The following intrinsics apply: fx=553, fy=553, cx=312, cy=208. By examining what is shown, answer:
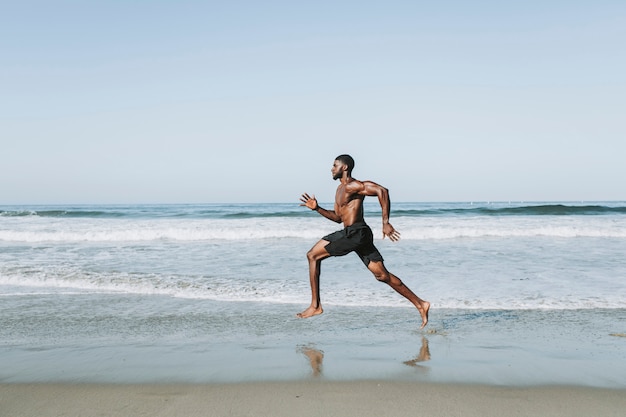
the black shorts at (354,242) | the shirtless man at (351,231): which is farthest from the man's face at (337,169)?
the black shorts at (354,242)

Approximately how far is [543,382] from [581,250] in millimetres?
11524

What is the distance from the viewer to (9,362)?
15.4 ft

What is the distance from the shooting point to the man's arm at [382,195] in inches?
221

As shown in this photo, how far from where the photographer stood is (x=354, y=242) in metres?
5.84

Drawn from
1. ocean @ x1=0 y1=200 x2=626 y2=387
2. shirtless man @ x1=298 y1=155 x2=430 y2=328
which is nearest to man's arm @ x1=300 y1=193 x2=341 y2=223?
shirtless man @ x1=298 y1=155 x2=430 y2=328

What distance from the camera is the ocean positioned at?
4.49 m

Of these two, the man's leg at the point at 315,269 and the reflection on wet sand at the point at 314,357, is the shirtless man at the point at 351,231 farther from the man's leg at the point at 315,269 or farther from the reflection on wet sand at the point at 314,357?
the reflection on wet sand at the point at 314,357

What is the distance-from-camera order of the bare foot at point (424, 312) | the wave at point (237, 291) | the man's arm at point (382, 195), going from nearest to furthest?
1. the man's arm at point (382, 195)
2. the bare foot at point (424, 312)
3. the wave at point (237, 291)

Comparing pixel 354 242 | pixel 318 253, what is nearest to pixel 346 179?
pixel 354 242

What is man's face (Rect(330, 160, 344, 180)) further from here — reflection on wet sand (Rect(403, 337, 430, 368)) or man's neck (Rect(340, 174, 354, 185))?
reflection on wet sand (Rect(403, 337, 430, 368))

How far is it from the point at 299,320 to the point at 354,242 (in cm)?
132

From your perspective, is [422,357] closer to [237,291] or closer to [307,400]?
[307,400]

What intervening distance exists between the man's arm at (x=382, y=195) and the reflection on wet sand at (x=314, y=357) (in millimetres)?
1393

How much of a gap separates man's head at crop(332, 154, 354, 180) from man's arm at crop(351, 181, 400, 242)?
18cm
